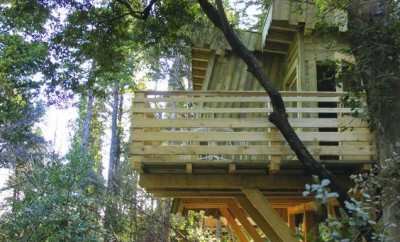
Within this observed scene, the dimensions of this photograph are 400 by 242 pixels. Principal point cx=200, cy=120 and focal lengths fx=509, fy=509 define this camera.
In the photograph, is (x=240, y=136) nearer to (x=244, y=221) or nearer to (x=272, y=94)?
(x=272, y=94)

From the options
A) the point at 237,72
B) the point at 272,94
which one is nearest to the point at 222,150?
the point at 272,94

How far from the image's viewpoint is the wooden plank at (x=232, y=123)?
682 centimetres

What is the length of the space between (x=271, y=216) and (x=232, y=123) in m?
1.35

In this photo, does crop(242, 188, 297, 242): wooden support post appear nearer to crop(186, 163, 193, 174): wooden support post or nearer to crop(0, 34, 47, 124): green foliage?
crop(186, 163, 193, 174): wooden support post

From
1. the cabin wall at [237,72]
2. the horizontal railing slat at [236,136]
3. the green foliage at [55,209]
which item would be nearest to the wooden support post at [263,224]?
the horizontal railing slat at [236,136]

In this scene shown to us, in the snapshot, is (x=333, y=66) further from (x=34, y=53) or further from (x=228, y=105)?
(x=34, y=53)

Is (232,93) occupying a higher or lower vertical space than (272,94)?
higher

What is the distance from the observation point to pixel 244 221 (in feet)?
29.4

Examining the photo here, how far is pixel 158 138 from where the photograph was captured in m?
6.74

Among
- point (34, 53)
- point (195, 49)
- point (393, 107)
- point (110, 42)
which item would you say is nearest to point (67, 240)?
point (110, 42)

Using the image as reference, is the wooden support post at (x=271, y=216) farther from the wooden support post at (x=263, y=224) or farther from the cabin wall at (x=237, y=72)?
the cabin wall at (x=237, y=72)

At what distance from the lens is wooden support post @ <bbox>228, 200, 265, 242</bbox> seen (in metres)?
8.93

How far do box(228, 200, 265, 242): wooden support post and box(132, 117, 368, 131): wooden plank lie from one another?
2708 millimetres

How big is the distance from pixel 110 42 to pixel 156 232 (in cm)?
443
